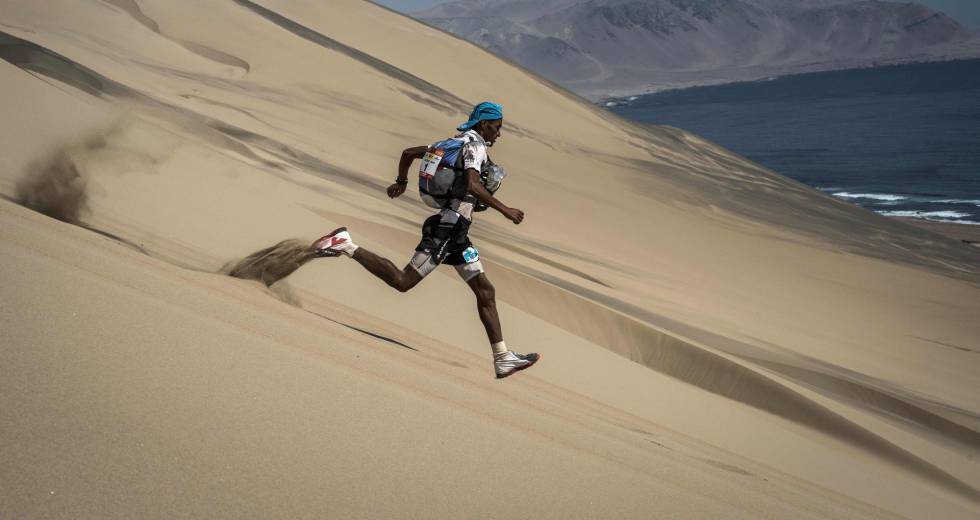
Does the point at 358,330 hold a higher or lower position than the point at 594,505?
lower

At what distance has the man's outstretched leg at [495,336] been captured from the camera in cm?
472

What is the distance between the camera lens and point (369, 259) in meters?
4.82

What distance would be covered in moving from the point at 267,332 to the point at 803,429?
3.81 meters

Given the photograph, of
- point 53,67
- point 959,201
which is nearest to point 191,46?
point 53,67

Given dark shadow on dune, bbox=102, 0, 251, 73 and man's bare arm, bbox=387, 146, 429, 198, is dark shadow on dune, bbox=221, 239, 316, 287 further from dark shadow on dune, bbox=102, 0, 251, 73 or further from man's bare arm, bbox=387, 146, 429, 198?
dark shadow on dune, bbox=102, 0, 251, 73

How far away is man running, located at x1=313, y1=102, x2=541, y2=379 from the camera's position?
4.52m

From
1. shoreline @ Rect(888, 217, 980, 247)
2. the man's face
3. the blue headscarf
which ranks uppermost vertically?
shoreline @ Rect(888, 217, 980, 247)

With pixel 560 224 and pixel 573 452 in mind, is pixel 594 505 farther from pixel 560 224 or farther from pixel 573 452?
pixel 560 224

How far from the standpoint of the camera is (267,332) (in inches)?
142

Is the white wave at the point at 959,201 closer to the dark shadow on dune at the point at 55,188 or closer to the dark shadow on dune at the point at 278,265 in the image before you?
the dark shadow on dune at the point at 278,265

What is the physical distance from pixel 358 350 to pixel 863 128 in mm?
87491

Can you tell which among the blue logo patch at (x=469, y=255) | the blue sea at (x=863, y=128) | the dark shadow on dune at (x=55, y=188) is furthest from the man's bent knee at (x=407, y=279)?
the blue sea at (x=863, y=128)

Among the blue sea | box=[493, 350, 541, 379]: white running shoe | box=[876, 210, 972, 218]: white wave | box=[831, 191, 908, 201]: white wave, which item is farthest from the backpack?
box=[831, 191, 908, 201]: white wave

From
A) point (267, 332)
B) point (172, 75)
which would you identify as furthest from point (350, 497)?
point (172, 75)
